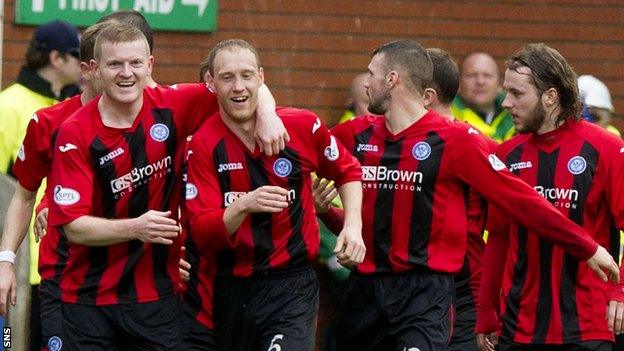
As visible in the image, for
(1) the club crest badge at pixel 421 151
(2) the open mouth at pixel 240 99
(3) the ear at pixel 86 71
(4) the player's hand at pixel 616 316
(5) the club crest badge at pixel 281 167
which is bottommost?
(4) the player's hand at pixel 616 316

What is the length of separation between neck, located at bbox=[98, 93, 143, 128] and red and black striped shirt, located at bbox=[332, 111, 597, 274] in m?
1.23

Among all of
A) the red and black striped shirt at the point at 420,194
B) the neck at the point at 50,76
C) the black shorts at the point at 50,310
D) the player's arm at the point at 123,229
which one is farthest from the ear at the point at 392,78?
the neck at the point at 50,76

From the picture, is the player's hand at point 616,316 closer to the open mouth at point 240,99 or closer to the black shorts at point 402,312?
the black shorts at point 402,312

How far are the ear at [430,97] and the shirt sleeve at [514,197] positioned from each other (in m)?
0.70

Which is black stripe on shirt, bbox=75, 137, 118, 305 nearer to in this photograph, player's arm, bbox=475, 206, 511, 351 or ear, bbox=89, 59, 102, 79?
ear, bbox=89, 59, 102, 79

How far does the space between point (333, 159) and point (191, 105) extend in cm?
72

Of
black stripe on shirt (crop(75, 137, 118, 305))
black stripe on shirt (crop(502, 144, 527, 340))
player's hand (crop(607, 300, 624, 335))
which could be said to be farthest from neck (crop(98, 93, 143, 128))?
player's hand (crop(607, 300, 624, 335))

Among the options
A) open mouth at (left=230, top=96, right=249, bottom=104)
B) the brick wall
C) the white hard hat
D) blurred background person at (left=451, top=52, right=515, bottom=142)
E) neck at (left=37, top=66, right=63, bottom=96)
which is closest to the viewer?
open mouth at (left=230, top=96, right=249, bottom=104)

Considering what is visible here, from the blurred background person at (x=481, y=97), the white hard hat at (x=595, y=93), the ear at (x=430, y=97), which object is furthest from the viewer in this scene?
Result: the blurred background person at (x=481, y=97)

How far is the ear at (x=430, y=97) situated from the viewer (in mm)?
8555

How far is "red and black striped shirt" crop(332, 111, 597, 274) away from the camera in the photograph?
25.8 ft

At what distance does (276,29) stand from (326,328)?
2202 millimetres

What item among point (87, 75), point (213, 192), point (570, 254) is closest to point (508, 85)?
point (570, 254)

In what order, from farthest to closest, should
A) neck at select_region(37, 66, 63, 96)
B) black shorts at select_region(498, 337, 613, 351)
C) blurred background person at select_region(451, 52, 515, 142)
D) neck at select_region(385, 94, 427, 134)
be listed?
1. blurred background person at select_region(451, 52, 515, 142)
2. neck at select_region(37, 66, 63, 96)
3. neck at select_region(385, 94, 427, 134)
4. black shorts at select_region(498, 337, 613, 351)
